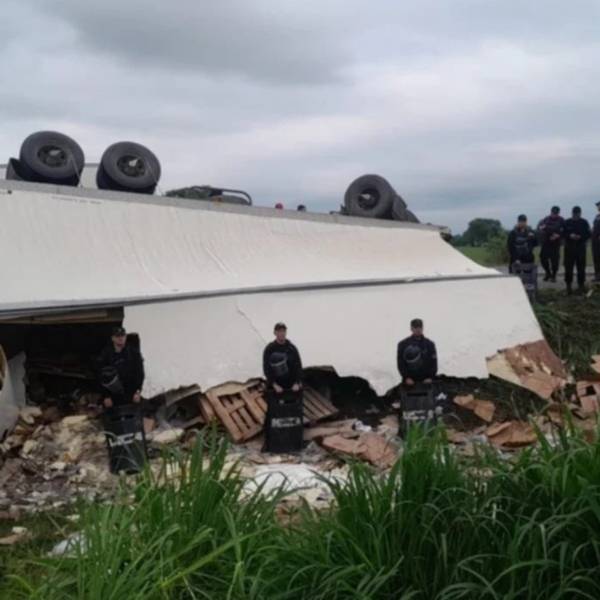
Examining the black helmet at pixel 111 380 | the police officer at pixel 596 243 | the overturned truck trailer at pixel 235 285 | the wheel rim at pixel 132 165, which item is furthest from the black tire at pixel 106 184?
the police officer at pixel 596 243

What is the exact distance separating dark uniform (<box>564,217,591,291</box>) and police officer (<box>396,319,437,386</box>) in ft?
23.9

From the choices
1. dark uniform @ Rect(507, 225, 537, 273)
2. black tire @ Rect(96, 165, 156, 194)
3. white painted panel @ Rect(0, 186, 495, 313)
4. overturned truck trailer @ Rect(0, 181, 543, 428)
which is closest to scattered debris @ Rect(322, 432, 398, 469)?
overturned truck trailer @ Rect(0, 181, 543, 428)

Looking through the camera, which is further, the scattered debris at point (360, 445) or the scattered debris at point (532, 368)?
the scattered debris at point (532, 368)

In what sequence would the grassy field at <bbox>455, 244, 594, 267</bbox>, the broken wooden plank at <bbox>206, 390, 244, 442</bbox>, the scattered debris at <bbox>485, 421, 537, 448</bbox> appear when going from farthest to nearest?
1. the grassy field at <bbox>455, 244, 594, 267</bbox>
2. the broken wooden plank at <bbox>206, 390, 244, 442</bbox>
3. the scattered debris at <bbox>485, 421, 537, 448</bbox>

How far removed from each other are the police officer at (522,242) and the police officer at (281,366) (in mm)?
7229

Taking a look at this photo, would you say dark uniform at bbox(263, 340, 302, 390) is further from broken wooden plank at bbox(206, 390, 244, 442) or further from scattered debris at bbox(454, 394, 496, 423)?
scattered debris at bbox(454, 394, 496, 423)

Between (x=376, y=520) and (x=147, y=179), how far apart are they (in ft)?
31.5

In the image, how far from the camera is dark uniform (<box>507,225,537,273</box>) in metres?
15.2

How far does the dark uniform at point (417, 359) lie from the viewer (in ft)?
30.6

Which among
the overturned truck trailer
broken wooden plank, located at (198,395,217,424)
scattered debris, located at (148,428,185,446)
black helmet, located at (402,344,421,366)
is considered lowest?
scattered debris, located at (148,428,185,446)

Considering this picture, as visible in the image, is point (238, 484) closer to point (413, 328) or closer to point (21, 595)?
point (21, 595)

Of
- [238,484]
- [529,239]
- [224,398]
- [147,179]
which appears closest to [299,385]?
[224,398]

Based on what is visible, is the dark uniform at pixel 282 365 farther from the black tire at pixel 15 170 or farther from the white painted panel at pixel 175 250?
the black tire at pixel 15 170

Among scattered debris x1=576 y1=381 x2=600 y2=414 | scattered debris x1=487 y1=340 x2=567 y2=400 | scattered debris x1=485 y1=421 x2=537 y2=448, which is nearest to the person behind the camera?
scattered debris x1=485 y1=421 x2=537 y2=448
